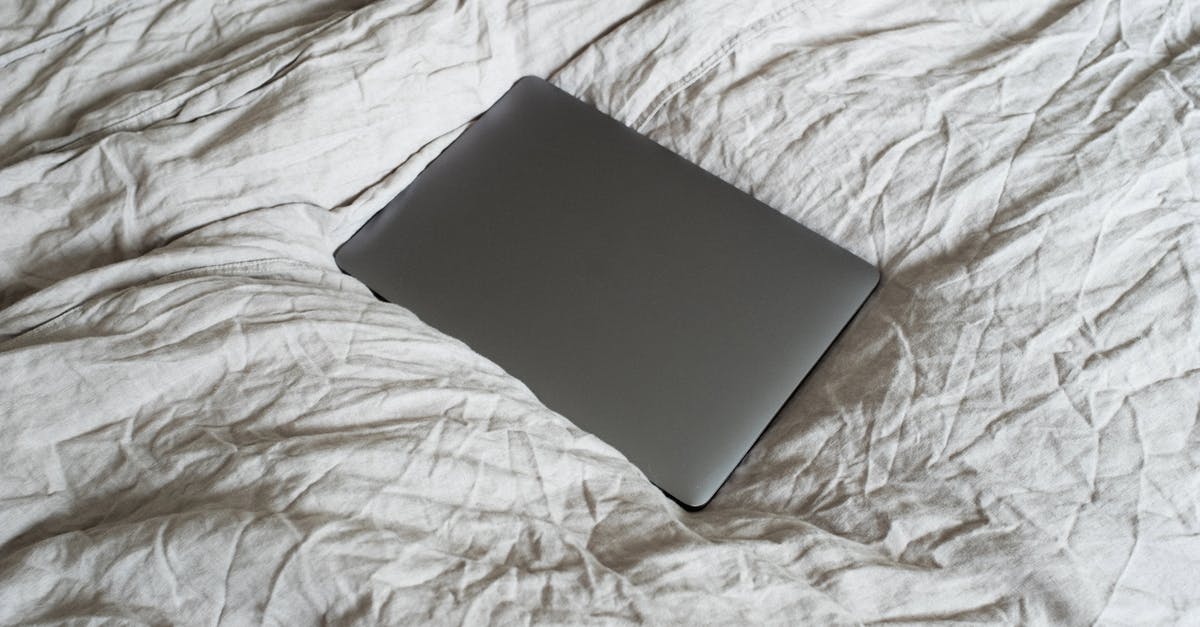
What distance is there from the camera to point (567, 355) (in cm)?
72

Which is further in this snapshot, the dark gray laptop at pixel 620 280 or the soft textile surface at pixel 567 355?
the dark gray laptop at pixel 620 280

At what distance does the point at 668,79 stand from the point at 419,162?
0.79 ft

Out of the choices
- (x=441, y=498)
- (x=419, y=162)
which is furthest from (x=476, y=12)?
(x=441, y=498)

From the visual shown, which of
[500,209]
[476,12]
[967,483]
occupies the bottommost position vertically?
[967,483]

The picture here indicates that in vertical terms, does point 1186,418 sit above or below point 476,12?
below

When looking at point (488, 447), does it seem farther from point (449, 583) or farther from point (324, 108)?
point (324, 108)

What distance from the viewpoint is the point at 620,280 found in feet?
2.48

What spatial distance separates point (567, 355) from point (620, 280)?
0.26 ft

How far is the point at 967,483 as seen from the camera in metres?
0.62

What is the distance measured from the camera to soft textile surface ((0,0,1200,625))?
542 mm

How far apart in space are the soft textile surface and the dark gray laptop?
0.03 m

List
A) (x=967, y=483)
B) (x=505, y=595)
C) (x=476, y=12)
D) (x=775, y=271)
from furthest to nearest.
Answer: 1. (x=476, y=12)
2. (x=775, y=271)
3. (x=967, y=483)
4. (x=505, y=595)

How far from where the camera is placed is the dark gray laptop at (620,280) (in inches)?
27.3

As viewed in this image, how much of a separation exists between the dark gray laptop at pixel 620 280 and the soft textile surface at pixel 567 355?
1.2 inches
